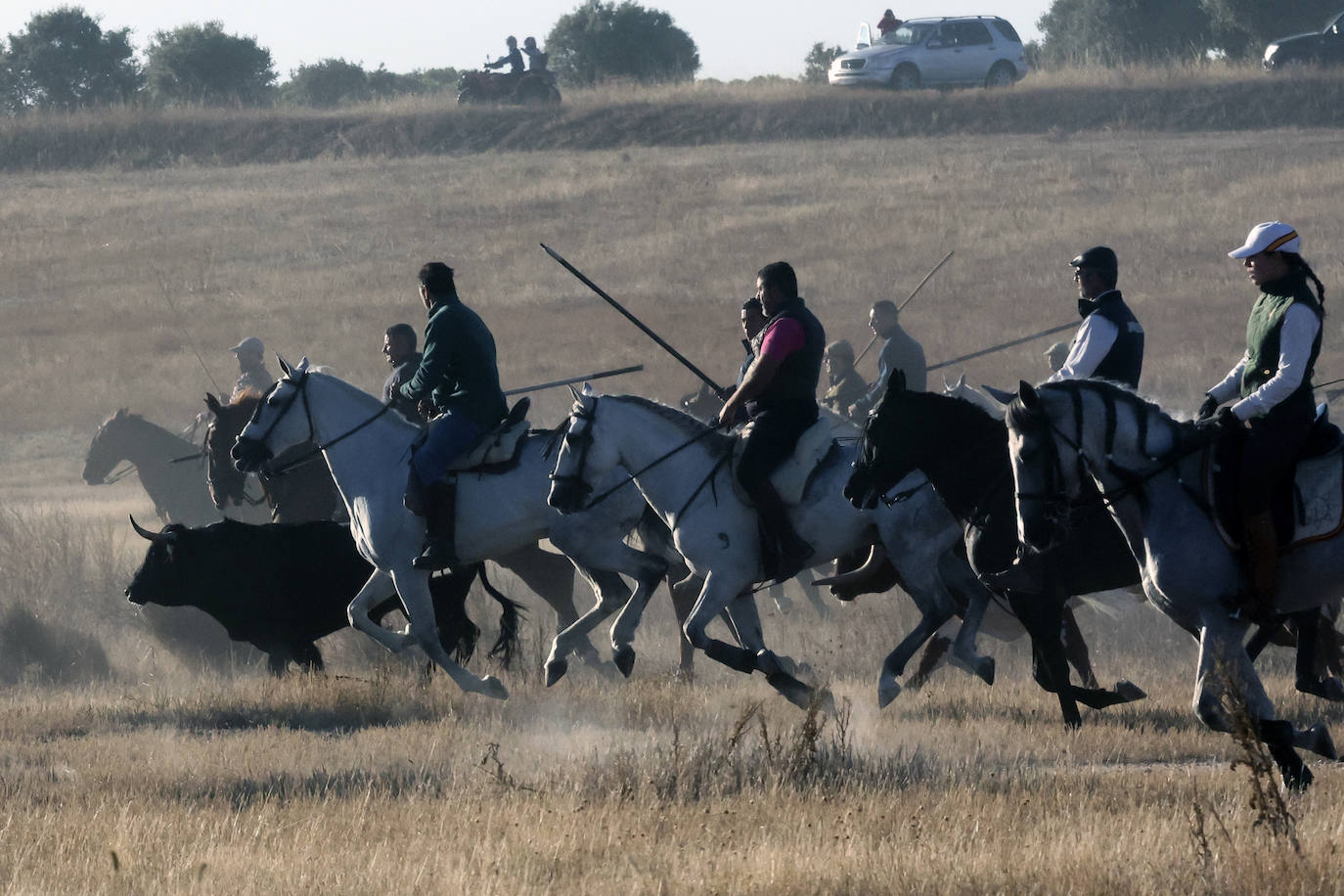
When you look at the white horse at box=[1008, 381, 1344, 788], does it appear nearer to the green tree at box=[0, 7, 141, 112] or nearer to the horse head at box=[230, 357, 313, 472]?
the horse head at box=[230, 357, 313, 472]

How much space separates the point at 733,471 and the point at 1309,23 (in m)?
59.0

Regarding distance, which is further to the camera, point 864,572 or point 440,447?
point 864,572

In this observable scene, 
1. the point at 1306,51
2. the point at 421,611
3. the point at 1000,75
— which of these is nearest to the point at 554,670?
the point at 421,611

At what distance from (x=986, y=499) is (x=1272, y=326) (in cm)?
221

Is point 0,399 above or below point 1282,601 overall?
below

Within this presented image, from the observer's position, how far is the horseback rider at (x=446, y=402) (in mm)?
11461

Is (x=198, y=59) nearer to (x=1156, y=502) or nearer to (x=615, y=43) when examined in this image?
(x=615, y=43)

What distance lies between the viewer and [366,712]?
11.4 meters

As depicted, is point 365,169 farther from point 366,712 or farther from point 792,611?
point 366,712

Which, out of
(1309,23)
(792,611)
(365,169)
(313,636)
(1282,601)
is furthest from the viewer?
(1309,23)

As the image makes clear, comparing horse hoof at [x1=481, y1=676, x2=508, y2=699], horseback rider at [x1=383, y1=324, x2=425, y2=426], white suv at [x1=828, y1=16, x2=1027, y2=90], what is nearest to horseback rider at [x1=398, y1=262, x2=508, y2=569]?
horse hoof at [x1=481, y1=676, x2=508, y2=699]

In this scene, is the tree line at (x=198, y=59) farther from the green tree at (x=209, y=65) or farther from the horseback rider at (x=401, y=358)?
the horseback rider at (x=401, y=358)

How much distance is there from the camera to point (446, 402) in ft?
38.1

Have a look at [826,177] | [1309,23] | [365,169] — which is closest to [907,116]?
[826,177]
